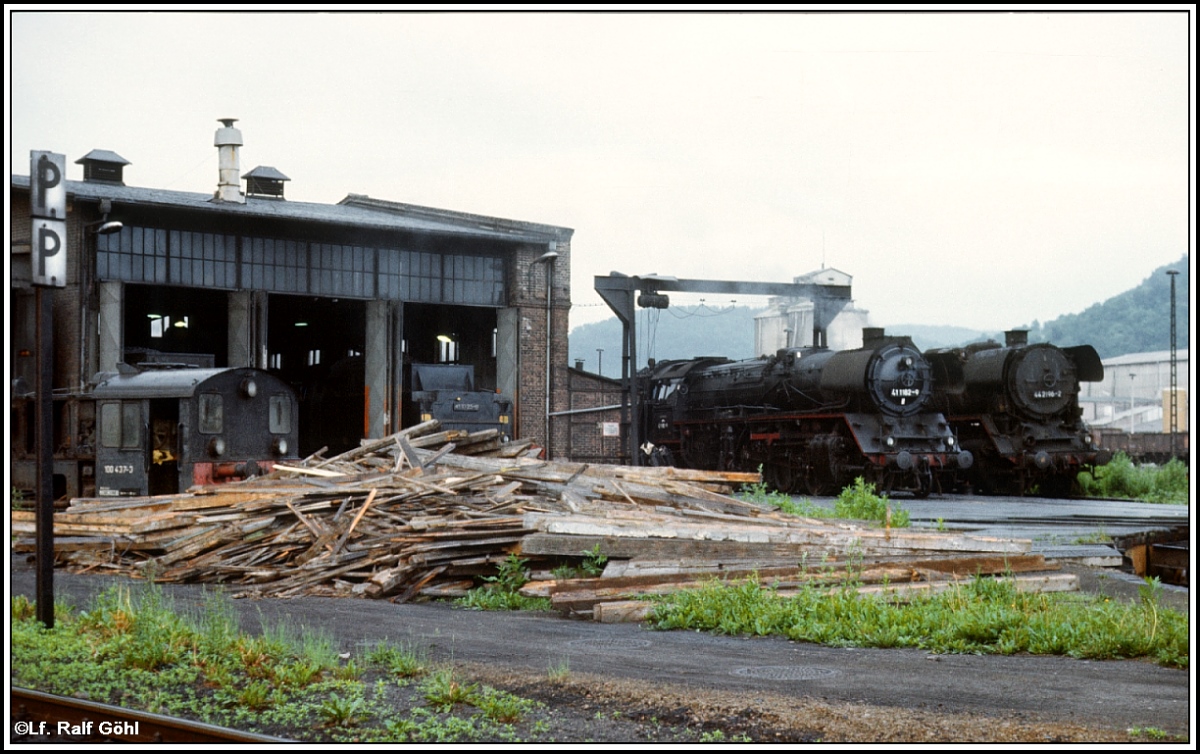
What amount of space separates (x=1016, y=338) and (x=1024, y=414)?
205cm

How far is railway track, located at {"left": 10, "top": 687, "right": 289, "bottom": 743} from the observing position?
17.6ft

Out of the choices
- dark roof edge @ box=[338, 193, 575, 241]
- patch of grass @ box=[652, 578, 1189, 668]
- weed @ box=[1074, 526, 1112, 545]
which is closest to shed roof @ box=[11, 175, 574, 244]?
dark roof edge @ box=[338, 193, 575, 241]

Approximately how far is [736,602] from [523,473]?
5.31 meters

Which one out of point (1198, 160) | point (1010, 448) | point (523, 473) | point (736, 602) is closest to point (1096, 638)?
point (736, 602)

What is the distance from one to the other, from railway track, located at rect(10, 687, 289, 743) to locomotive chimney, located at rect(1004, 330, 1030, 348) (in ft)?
78.8

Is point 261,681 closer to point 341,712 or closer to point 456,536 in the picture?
point 341,712

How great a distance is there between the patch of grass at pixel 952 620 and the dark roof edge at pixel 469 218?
24706 mm

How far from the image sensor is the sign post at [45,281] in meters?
7.79

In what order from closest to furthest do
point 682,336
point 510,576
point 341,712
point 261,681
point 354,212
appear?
point 341,712 < point 261,681 < point 510,576 < point 354,212 < point 682,336

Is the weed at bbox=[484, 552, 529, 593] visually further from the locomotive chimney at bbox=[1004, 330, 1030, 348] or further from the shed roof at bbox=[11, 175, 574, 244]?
the shed roof at bbox=[11, 175, 574, 244]

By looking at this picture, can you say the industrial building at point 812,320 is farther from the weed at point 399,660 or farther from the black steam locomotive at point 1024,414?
the weed at point 399,660

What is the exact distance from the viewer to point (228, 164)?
30.3 meters

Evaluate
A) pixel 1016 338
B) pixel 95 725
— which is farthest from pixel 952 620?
pixel 1016 338

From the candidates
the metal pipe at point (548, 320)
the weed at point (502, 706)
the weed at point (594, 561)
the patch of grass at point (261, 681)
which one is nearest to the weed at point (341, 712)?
the patch of grass at point (261, 681)
